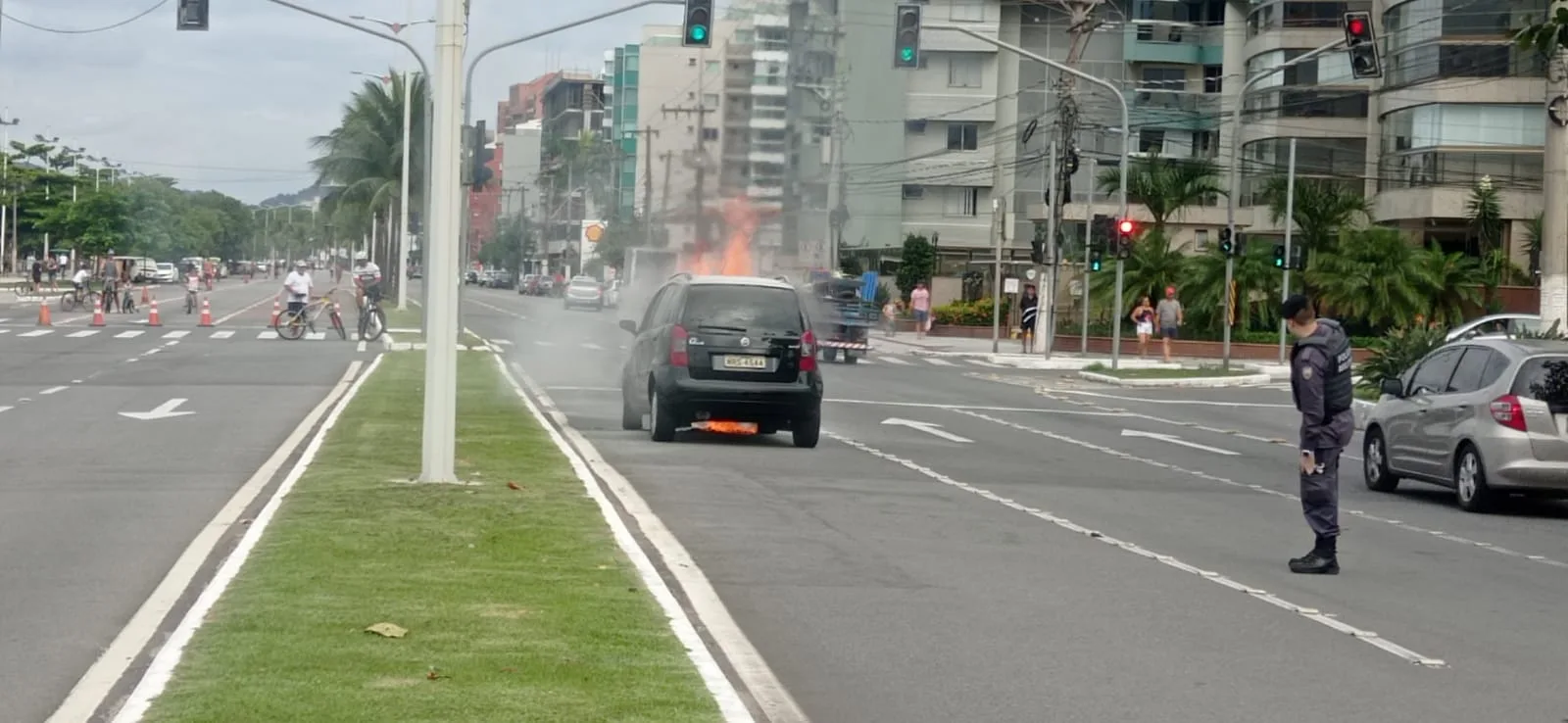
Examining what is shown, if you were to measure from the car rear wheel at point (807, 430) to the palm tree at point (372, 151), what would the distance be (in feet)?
175

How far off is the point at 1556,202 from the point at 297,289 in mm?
25689

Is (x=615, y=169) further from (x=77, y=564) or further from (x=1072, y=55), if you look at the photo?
(x=77, y=564)

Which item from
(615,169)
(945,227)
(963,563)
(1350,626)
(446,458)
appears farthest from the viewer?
(945,227)

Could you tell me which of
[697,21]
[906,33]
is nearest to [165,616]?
[697,21]

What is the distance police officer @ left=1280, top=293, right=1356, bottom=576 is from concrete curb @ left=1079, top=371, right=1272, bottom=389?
27.1 m

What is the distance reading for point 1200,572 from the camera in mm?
11977

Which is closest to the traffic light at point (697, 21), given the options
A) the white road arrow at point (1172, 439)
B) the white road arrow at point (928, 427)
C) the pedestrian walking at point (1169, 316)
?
the white road arrow at point (928, 427)

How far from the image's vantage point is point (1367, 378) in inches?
1382

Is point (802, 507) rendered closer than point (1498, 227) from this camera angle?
Yes

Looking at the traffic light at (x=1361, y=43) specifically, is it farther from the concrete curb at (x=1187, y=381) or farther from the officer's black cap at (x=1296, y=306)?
the officer's black cap at (x=1296, y=306)

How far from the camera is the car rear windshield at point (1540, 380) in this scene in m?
16.6

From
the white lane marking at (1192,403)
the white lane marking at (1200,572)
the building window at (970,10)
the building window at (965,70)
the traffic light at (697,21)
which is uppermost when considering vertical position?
the building window at (970,10)

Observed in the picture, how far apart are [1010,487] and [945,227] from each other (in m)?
60.2

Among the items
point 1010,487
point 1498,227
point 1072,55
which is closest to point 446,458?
point 1010,487
